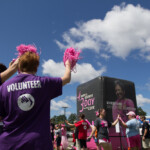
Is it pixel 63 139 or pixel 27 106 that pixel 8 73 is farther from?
pixel 63 139

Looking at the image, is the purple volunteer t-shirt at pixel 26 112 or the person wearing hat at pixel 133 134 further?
→ the person wearing hat at pixel 133 134

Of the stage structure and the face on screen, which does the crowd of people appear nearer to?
the stage structure

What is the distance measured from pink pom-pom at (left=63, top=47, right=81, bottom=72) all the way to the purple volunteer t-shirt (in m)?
0.37

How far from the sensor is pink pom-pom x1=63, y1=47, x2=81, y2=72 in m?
1.84

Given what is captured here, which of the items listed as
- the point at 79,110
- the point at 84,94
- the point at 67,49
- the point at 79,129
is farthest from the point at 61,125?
the point at 67,49

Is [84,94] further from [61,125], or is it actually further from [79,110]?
[61,125]

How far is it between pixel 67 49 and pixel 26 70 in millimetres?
513

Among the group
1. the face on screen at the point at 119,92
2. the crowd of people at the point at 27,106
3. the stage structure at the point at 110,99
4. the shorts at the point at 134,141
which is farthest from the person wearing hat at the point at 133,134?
the crowd of people at the point at 27,106

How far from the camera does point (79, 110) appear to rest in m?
11.4

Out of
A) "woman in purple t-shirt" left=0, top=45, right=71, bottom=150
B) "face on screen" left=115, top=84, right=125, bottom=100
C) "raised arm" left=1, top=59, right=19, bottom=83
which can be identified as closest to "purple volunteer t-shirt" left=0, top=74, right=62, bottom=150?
"woman in purple t-shirt" left=0, top=45, right=71, bottom=150

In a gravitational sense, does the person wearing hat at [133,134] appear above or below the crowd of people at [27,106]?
below

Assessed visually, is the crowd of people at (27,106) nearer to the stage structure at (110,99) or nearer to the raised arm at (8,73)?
the raised arm at (8,73)

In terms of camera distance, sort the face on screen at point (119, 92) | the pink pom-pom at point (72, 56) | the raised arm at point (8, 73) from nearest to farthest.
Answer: the raised arm at point (8, 73), the pink pom-pom at point (72, 56), the face on screen at point (119, 92)

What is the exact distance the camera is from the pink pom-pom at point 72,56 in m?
1.84
